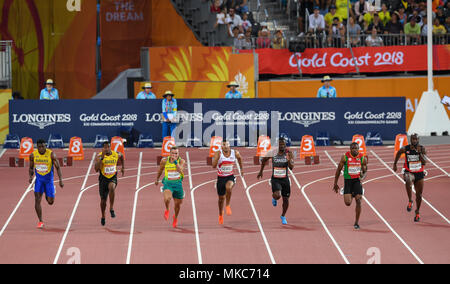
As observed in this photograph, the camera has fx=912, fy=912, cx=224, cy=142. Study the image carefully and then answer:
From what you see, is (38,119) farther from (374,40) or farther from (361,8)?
(361,8)

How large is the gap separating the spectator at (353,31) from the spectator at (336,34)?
1.03ft

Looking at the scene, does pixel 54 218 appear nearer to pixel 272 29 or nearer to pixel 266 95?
pixel 266 95

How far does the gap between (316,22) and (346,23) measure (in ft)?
4.04

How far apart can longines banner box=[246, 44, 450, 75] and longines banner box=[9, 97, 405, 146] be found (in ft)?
16.3

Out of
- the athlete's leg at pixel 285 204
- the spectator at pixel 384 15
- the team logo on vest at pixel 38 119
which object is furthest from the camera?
the spectator at pixel 384 15

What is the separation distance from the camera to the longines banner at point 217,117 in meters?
29.5

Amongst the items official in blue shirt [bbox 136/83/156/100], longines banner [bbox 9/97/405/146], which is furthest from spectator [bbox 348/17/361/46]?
official in blue shirt [bbox 136/83/156/100]

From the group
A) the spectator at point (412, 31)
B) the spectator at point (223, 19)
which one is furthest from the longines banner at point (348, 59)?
the spectator at point (223, 19)

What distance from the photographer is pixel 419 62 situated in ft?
114

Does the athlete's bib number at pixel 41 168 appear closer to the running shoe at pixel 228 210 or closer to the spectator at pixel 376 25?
the running shoe at pixel 228 210

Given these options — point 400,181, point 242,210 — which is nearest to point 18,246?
point 242,210

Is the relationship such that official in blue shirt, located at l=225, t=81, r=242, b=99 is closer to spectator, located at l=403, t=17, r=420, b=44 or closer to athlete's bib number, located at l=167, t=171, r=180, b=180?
spectator, located at l=403, t=17, r=420, b=44

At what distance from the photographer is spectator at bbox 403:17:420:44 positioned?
34969mm

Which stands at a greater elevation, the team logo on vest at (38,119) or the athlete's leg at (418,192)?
the team logo on vest at (38,119)
